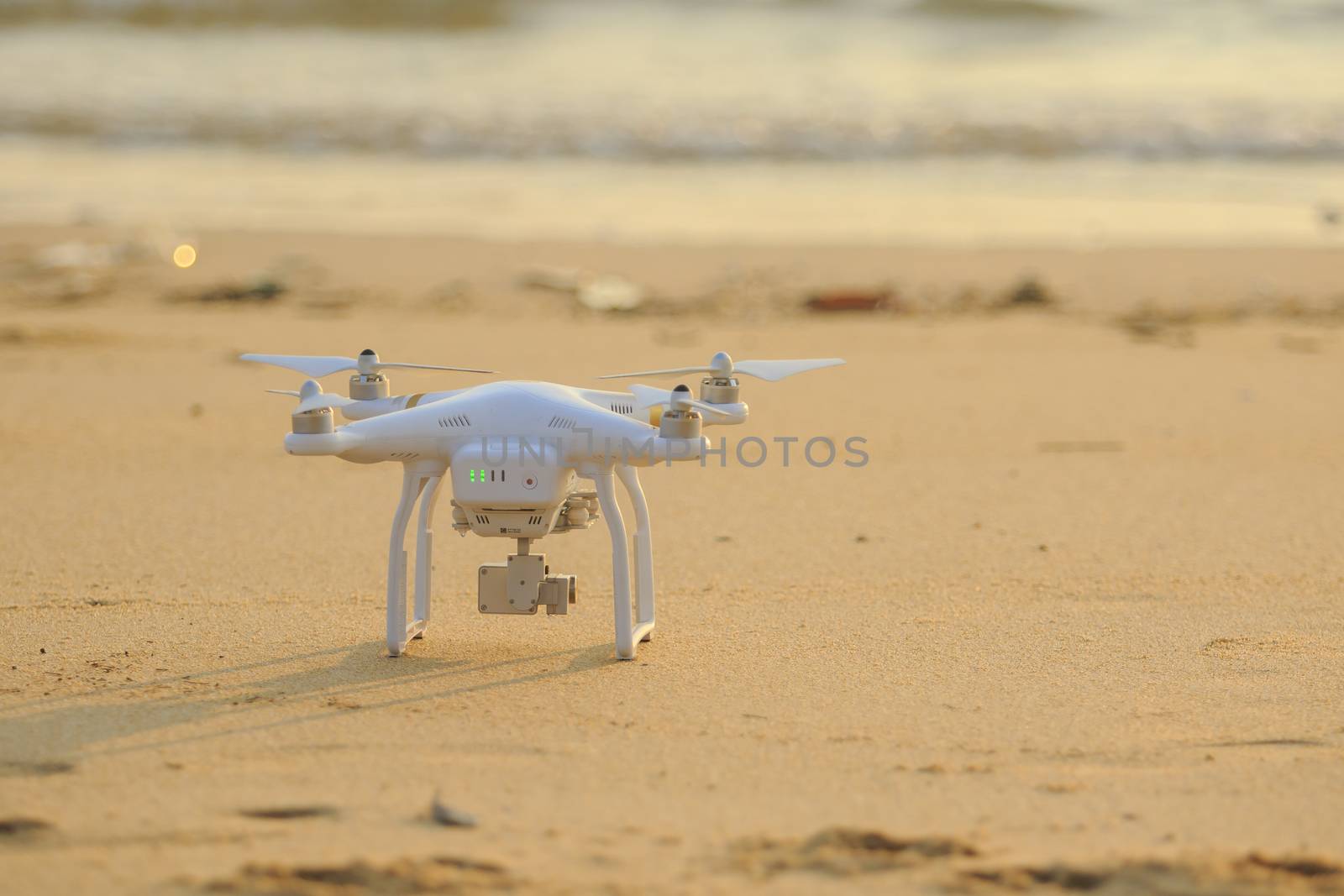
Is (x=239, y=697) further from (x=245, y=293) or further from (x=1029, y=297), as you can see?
(x=1029, y=297)

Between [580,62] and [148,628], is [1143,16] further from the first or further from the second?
[148,628]

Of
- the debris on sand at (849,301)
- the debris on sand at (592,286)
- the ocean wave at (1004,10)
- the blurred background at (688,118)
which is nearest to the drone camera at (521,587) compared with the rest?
the debris on sand at (592,286)

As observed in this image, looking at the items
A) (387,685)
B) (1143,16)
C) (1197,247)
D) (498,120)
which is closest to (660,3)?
(1143,16)

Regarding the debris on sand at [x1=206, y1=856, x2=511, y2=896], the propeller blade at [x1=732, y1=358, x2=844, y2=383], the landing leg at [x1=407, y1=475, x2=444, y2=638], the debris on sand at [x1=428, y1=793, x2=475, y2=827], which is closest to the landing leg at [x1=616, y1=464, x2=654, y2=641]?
the propeller blade at [x1=732, y1=358, x2=844, y2=383]

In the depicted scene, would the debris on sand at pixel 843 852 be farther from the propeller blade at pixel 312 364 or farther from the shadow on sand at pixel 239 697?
the propeller blade at pixel 312 364

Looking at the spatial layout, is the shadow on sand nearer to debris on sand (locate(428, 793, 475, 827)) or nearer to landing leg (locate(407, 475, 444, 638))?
landing leg (locate(407, 475, 444, 638))

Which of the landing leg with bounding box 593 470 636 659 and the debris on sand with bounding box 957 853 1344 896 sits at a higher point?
the landing leg with bounding box 593 470 636 659
